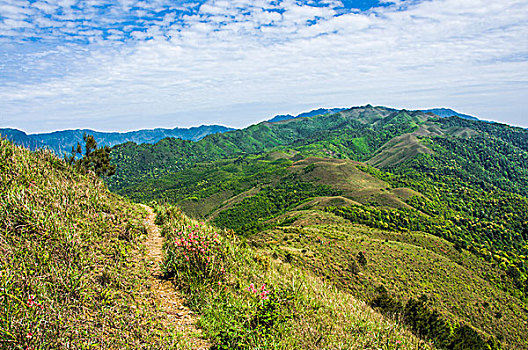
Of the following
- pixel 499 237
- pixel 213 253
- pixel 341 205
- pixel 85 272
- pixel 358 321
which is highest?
pixel 85 272

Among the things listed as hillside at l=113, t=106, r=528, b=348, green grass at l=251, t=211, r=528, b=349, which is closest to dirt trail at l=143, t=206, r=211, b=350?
hillside at l=113, t=106, r=528, b=348

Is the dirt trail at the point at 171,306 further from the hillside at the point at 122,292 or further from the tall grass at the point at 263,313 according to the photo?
the tall grass at the point at 263,313

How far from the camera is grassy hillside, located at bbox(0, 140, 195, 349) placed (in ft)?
12.4

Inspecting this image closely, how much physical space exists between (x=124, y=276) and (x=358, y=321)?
5.49 meters

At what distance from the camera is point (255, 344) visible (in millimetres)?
4621

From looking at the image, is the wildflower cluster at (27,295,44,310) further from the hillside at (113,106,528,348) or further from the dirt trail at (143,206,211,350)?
the hillside at (113,106,528,348)

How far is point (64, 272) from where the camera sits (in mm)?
4934

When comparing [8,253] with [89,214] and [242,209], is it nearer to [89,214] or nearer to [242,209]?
[89,214]

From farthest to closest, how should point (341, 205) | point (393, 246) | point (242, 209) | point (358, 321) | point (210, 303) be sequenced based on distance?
point (242, 209) → point (341, 205) → point (393, 246) → point (358, 321) → point (210, 303)

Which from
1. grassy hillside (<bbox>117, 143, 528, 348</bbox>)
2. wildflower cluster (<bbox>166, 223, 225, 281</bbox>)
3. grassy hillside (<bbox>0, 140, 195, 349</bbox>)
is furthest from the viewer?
grassy hillside (<bbox>117, 143, 528, 348</bbox>)

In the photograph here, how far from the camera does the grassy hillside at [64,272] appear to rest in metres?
3.78

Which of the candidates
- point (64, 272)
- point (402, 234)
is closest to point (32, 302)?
point (64, 272)

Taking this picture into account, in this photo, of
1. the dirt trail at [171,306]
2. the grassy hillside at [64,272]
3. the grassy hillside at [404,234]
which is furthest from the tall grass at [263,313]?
the grassy hillside at [404,234]

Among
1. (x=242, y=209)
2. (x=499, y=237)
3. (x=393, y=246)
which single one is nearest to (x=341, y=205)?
(x=393, y=246)
